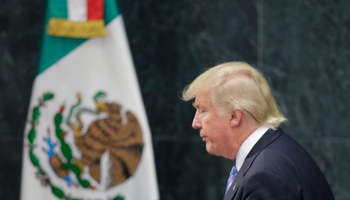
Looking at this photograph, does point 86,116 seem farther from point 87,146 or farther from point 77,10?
point 77,10

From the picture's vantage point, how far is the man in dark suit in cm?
130

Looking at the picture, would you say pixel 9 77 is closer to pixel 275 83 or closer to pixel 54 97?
pixel 54 97

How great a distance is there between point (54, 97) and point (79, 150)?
425 mm

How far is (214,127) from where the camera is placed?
1.63m

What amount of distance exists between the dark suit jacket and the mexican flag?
1620mm

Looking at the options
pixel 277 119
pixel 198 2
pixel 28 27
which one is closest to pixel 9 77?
pixel 28 27

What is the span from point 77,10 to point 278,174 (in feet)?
7.09

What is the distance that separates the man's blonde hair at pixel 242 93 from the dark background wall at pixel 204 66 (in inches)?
64.1

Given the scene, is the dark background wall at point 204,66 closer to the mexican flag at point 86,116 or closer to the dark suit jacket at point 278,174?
the mexican flag at point 86,116

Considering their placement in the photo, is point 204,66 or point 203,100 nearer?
point 203,100

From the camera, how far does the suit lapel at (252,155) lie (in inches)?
56.0

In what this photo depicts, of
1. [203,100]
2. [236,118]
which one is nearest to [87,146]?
[203,100]

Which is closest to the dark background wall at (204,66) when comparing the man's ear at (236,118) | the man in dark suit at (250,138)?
the man in dark suit at (250,138)

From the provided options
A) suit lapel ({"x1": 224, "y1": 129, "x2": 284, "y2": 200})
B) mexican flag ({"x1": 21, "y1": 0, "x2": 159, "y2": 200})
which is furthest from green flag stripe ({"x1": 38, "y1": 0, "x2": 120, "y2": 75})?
suit lapel ({"x1": 224, "y1": 129, "x2": 284, "y2": 200})
